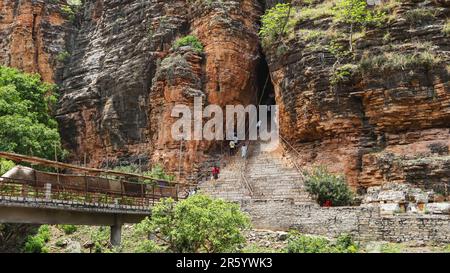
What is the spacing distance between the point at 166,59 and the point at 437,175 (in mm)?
17627

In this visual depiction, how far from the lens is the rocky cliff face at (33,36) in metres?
38.1

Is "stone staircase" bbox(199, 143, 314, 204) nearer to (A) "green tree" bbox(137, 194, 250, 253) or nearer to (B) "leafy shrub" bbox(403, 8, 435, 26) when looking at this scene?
(A) "green tree" bbox(137, 194, 250, 253)

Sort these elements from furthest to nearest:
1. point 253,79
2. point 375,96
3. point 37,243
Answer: point 253,79 < point 375,96 < point 37,243

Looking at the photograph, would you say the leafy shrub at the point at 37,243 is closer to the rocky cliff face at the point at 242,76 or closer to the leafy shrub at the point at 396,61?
the rocky cliff face at the point at 242,76

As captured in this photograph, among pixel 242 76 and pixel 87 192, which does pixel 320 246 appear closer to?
pixel 87 192

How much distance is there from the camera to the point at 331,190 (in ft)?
74.3

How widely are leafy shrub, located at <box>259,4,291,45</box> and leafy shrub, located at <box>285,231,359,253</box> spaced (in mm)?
15276

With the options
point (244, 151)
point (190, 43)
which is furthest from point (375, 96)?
point (190, 43)

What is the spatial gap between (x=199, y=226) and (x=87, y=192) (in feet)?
20.9

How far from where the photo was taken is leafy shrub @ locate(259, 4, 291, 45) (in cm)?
3020

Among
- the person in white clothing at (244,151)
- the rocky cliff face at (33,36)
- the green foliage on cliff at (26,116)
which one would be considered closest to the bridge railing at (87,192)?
the person in white clothing at (244,151)

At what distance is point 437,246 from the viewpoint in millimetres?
17219

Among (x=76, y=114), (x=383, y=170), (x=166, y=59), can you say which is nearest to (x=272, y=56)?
(x=166, y=59)

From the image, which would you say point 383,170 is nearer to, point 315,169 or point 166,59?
point 315,169
